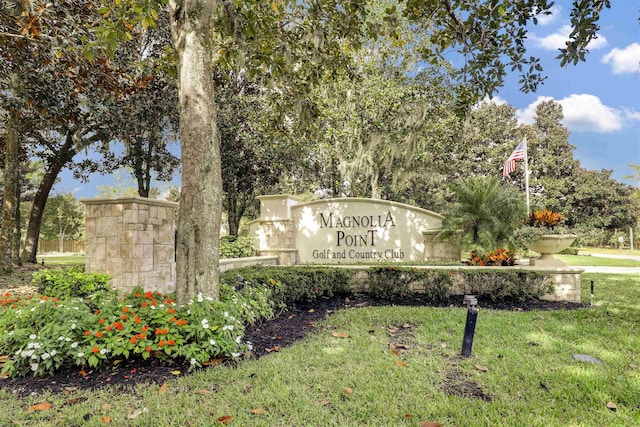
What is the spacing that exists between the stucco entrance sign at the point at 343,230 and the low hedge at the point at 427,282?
3.14 meters

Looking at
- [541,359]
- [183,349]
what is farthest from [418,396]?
[183,349]

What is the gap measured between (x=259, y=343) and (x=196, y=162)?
77.2 inches

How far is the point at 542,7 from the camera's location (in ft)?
11.9

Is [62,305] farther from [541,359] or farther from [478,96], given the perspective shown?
[478,96]

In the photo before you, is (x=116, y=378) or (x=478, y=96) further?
(x=478, y=96)

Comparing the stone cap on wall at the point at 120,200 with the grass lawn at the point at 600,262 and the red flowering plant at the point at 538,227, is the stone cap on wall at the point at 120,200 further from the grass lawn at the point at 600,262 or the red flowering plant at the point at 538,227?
the grass lawn at the point at 600,262

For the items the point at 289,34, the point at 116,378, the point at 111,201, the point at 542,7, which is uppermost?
the point at 289,34

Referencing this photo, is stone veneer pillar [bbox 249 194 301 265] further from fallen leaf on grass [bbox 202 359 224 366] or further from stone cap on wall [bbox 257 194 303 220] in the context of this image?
fallen leaf on grass [bbox 202 359 224 366]

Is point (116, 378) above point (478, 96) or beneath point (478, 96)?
beneath

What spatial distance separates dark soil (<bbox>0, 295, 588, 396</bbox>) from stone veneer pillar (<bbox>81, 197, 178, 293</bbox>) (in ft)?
6.95

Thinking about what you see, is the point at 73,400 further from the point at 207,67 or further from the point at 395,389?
the point at 207,67

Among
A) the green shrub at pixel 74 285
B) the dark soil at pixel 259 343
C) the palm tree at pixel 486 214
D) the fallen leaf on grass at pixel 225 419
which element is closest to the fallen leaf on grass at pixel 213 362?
the dark soil at pixel 259 343

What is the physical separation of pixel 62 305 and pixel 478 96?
487 centimetres

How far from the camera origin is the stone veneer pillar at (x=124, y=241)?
17.3ft
